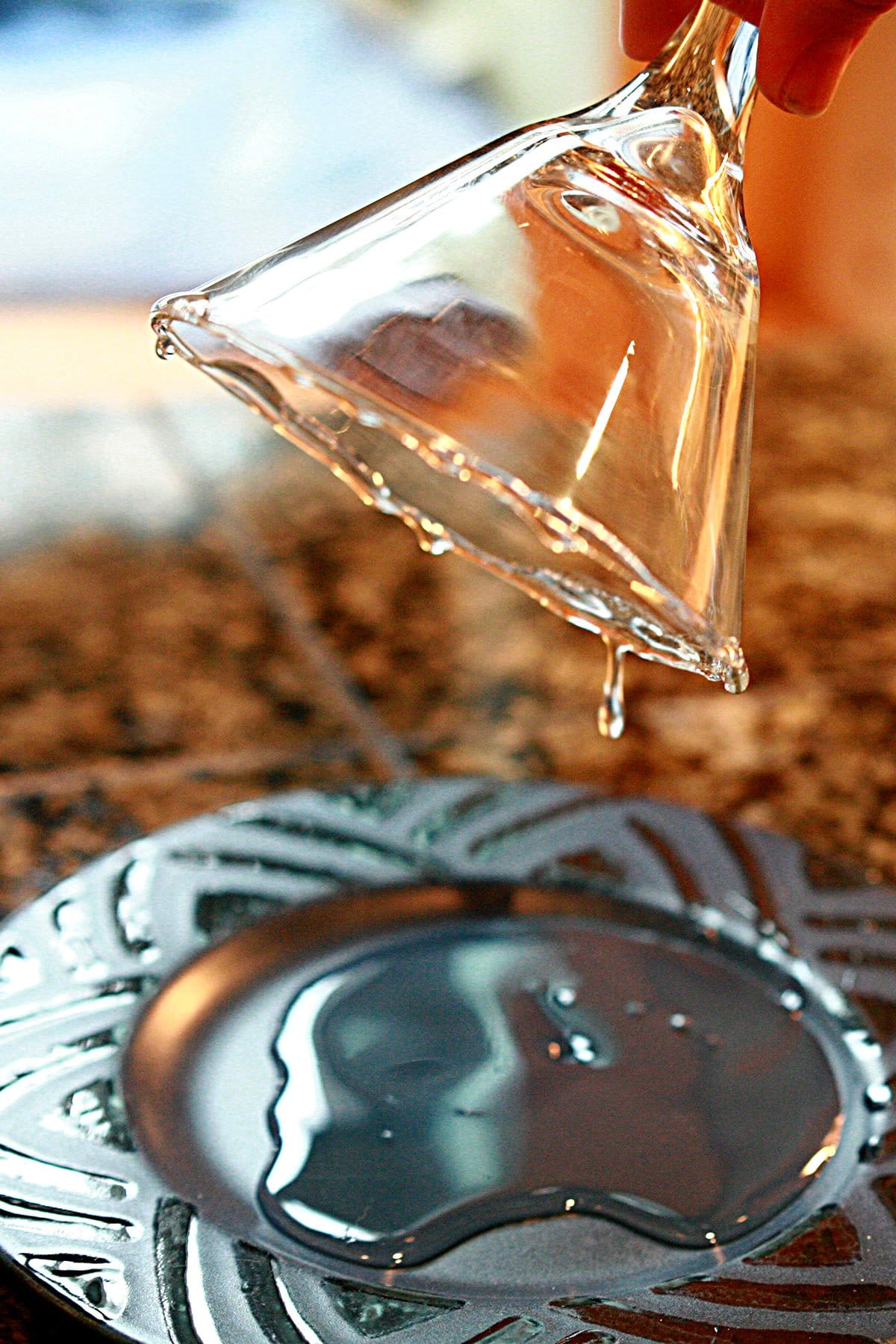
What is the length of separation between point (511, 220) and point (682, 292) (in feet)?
0.15

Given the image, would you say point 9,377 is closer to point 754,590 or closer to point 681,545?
point 754,590

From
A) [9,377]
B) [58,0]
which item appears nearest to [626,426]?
[9,377]

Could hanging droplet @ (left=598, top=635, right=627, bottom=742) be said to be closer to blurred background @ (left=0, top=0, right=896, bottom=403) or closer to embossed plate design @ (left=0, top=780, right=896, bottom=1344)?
embossed plate design @ (left=0, top=780, right=896, bottom=1344)

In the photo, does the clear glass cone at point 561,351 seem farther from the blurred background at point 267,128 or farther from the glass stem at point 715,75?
the blurred background at point 267,128

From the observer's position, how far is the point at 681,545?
0.36 meters

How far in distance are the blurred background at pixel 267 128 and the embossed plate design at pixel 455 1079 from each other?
2365 millimetres

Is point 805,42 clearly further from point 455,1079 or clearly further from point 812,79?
point 455,1079

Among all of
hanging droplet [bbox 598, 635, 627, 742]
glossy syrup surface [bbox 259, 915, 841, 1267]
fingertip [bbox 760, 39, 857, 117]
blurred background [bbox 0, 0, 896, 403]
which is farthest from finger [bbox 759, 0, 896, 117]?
blurred background [bbox 0, 0, 896, 403]

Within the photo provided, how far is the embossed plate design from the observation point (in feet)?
1.24

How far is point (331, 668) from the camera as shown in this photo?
80cm

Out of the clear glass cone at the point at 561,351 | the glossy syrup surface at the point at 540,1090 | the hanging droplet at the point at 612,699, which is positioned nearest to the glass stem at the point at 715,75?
the clear glass cone at the point at 561,351

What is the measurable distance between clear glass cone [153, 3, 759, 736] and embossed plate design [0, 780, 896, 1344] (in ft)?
0.49

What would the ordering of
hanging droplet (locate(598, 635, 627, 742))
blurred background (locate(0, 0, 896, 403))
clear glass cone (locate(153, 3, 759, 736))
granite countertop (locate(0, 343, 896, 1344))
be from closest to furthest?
1. clear glass cone (locate(153, 3, 759, 736))
2. hanging droplet (locate(598, 635, 627, 742))
3. granite countertop (locate(0, 343, 896, 1344))
4. blurred background (locate(0, 0, 896, 403))

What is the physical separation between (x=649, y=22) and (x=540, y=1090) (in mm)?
328
